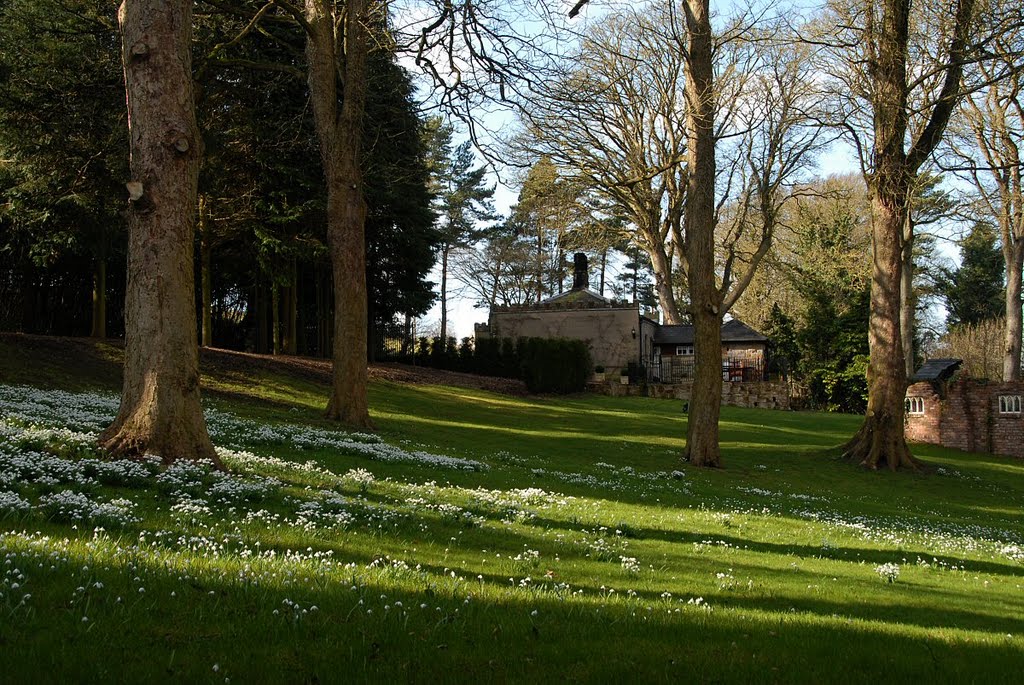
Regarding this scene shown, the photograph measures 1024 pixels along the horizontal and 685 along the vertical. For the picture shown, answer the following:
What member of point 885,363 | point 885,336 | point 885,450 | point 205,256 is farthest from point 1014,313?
point 205,256

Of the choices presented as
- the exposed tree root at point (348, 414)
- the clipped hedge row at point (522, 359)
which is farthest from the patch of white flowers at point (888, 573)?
the clipped hedge row at point (522, 359)

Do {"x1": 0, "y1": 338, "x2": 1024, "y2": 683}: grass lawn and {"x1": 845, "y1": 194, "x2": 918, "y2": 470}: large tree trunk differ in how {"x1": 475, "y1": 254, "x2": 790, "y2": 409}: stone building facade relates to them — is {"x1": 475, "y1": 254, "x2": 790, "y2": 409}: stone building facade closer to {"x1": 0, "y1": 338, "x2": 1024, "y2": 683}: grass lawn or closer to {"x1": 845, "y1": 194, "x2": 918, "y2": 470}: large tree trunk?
{"x1": 845, "y1": 194, "x2": 918, "y2": 470}: large tree trunk

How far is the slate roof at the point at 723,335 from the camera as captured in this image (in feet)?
192

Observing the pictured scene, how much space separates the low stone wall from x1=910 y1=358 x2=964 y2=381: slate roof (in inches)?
601

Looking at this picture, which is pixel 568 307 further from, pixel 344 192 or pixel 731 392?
pixel 344 192

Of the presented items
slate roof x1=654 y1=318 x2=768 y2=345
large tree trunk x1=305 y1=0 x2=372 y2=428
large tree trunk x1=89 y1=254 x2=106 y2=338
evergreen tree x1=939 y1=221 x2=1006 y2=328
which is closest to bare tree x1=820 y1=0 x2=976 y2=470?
large tree trunk x1=305 y1=0 x2=372 y2=428

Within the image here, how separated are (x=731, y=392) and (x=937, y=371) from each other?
1844cm

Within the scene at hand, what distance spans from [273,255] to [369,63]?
11324mm

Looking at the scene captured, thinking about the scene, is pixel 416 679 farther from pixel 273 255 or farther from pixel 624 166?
pixel 273 255

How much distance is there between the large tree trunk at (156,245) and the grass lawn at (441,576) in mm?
864

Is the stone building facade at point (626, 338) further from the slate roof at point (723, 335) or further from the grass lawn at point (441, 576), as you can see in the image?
the grass lawn at point (441, 576)

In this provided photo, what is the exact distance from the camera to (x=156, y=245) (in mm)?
9891

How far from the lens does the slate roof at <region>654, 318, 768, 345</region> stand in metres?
58.6

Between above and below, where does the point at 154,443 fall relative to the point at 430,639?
above
